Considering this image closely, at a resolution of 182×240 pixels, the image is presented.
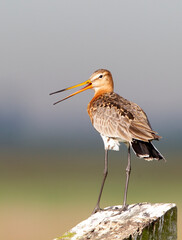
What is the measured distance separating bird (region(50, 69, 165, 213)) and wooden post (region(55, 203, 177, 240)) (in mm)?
1817

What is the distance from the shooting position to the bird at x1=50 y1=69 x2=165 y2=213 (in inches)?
312

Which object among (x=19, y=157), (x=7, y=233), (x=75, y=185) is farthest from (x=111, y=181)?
(x=19, y=157)

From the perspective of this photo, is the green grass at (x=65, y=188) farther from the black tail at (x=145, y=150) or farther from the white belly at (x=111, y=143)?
the black tail at (x=145, y=150)

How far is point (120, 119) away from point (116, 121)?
6 centimetres

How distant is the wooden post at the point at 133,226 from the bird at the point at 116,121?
1.82 metres

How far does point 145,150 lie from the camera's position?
25.5 ft

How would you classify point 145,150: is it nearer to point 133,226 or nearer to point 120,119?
point 120,119

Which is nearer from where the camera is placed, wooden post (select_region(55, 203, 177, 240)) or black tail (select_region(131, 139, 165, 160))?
wooden post (select_region(55, 203, 177, 240))

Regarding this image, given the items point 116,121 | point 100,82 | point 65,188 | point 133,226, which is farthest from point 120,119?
point 65,188

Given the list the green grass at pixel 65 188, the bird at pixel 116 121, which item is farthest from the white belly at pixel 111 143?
the green grass at pixel 65 188

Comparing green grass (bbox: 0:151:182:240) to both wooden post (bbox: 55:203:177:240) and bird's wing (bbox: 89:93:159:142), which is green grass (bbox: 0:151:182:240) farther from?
wooden post (bbox: 55:203:177:240)

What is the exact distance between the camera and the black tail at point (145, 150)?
757cm

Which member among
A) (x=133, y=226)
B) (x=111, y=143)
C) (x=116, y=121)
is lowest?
(x=133, y=226)

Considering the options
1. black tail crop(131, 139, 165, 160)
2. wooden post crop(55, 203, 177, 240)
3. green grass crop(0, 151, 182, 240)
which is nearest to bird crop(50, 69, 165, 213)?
black tail crop(131, 139, 165, 160)
